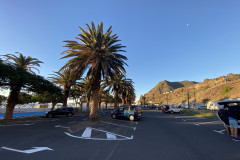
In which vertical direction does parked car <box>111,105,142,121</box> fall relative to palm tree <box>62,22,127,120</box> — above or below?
below

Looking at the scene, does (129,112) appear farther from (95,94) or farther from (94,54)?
(94,54)

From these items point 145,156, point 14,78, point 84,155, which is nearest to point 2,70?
point 14,78

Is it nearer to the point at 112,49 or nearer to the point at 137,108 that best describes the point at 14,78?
the point at 112,49

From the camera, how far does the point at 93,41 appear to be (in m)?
16.0

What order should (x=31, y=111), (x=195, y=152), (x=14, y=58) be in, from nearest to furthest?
(x=195, y=152) < (x=14, y=58) < (x=31, y=111)

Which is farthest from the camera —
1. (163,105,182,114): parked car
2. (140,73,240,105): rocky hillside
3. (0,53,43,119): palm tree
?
(140,73,240,105): rocky hillside

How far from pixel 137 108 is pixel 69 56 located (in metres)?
10.3

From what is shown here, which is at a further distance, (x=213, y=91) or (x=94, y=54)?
(x=213, y=91)

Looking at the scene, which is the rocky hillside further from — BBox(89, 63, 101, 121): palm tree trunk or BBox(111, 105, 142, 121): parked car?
BBox(89, 63, 101, 121): palm tree trunk

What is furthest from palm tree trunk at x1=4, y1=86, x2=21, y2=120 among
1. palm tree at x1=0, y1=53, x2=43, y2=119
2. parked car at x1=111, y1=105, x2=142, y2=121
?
parked car at x1=111, y1=105, x2=142, y2=121

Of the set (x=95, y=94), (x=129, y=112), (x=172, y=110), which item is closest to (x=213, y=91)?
(x=172, y=110)

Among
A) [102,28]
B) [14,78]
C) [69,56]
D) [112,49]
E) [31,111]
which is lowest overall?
[31,111]

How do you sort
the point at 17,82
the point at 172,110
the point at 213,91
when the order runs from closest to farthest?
the point at 17,82 < the point at 172,110 < the point at 213,91

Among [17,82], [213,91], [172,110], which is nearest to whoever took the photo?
[17,82]
